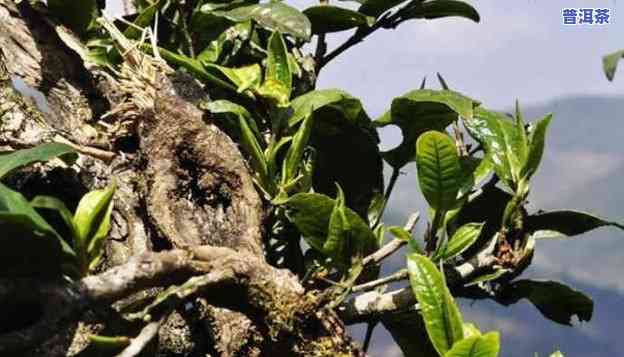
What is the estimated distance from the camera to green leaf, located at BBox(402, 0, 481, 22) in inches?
41.7

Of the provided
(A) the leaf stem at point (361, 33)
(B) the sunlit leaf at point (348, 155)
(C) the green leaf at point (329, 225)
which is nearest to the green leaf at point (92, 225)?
(C) the green leaf at point (329, 225)

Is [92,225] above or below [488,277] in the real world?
above

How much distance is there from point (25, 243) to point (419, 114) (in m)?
0.41

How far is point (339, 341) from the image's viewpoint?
0.79m

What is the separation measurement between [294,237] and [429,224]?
0.13m

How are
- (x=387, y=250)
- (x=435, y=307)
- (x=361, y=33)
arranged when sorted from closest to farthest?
(x=435, y=307) < (x=387, y=250) < (x=361, y=33)

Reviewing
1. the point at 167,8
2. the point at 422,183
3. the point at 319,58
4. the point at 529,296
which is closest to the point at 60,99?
the point at 167,8

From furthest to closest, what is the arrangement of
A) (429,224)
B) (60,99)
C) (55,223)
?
1. (60,99)
2. (429,224)
3. (55,223)

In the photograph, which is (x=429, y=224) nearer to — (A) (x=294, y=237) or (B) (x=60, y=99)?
(A) (x=294, y=237)

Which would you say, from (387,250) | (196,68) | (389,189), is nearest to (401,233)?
(387,250)

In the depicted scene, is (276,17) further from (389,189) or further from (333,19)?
(389,189)

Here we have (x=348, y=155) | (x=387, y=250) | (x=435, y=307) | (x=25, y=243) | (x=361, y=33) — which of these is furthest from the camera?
(x=361, y=33)

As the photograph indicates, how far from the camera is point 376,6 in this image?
1.04 m

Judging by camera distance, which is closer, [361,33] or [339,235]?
[339,235]
